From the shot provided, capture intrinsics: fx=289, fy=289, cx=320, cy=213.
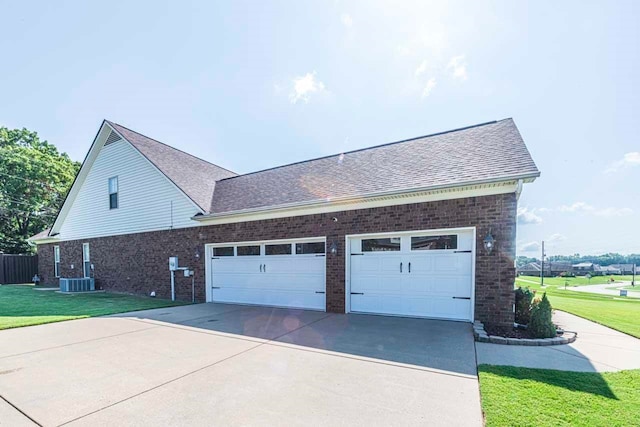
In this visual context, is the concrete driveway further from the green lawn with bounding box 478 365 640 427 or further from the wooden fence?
the wooden fence

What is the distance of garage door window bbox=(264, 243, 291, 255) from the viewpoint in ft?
30.7

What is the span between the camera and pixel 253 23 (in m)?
8.52

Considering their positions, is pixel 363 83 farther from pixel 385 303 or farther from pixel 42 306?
pixel 42 306

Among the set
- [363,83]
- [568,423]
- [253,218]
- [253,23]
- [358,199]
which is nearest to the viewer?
[568,423]

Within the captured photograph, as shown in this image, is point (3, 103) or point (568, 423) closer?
point (568, 423)

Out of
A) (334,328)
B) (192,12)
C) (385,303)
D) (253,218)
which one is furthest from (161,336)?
(192,12)

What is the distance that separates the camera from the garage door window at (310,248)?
→ 345 inches

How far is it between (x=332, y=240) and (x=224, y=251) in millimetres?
4519

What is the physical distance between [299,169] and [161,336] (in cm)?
757

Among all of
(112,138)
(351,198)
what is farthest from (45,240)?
(351,198)

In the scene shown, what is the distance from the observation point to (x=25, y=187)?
23391 millimetres

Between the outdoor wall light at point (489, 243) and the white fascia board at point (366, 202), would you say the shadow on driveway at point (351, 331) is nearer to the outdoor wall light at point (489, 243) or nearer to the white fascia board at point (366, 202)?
the outdoor wall light at point (489, 243)

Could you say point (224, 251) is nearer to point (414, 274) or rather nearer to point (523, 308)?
point (414, 274)

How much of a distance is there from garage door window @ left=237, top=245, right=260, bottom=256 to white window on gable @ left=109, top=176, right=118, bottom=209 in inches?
309
